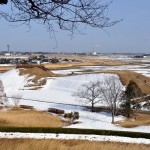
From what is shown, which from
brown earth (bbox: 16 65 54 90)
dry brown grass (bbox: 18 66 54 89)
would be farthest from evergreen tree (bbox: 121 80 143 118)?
dry brown grass (bbox: 18 66 54 89)

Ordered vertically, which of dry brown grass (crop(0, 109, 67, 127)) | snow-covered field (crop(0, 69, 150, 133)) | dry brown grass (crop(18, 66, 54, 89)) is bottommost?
snow-covered field (crop(0, 69, 150, 133))

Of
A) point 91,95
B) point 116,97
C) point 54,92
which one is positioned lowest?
point 54,92

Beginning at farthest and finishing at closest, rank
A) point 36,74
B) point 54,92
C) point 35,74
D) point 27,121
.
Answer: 1. point 35,74
2. point 36,74
3. point 54,92
4. point 27,121

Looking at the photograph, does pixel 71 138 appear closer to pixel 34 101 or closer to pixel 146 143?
pixel 146 143

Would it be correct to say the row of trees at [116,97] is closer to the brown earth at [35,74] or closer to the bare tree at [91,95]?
the bare tree at [91,95]

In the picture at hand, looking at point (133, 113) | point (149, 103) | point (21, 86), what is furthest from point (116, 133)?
point (21, 86)

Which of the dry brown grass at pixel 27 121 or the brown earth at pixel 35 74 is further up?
the dry brown grass at pixel 27 121

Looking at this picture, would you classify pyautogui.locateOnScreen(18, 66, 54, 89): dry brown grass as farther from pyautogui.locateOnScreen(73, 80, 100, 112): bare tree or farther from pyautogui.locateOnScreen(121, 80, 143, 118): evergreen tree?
pyautogui.locateOnScreen(121, 80, 143, 118): evergreen tree

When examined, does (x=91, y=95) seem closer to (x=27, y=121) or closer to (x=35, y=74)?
(x=35, y=74)

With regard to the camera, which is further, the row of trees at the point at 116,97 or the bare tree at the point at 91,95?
the bare tree at the point at 91,95

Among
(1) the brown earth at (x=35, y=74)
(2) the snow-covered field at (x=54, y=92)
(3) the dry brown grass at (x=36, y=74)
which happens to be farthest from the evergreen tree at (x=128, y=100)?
(3) the dry brown grass at (x=36, y=74)

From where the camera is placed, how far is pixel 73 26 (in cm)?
783

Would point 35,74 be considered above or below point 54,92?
above

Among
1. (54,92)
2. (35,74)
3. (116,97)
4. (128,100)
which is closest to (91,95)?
(116,97)
